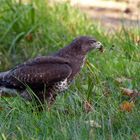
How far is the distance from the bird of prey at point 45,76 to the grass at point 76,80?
0.38ft

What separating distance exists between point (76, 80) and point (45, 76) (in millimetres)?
793

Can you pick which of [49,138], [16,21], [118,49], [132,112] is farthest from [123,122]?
[16,21]

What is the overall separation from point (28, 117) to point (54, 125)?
0.34m

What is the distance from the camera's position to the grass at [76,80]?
584cm

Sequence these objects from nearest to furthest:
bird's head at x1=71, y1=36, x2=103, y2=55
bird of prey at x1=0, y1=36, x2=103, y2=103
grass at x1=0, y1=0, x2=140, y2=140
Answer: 1. grass at x1=0, y1=0, x2=140, y2=140
2. bird of prey at x1=0, y1=36, x2=103, y2=103
3. bird's head at x1=71, y1=36, x2=103, y2=55

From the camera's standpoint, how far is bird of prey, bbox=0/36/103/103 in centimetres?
661

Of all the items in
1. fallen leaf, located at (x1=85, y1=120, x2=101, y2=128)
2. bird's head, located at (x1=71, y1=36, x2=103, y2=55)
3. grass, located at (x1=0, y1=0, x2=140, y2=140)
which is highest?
bird's head, located at (x1=71, y1=36, x2=103, y2=55)

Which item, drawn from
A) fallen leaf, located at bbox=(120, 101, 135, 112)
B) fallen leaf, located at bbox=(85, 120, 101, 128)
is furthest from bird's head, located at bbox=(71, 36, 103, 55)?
fallen leaf, located at bbox=(85, 120, 101, 128)

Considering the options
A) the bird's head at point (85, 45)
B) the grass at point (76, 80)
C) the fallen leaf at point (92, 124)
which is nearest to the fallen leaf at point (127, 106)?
the grass at point (76, 80)

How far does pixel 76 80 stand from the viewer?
7426 millimetres

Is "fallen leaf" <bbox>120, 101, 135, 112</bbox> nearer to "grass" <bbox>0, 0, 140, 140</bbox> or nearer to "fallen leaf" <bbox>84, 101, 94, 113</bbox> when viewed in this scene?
"grass" <bbox>0, 0, 140, 140</bbox>

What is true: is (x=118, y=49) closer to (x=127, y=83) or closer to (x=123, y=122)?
(x=127, y=83)

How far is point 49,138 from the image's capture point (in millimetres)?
5609

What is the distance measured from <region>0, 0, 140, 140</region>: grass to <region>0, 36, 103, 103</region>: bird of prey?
0.12 m
